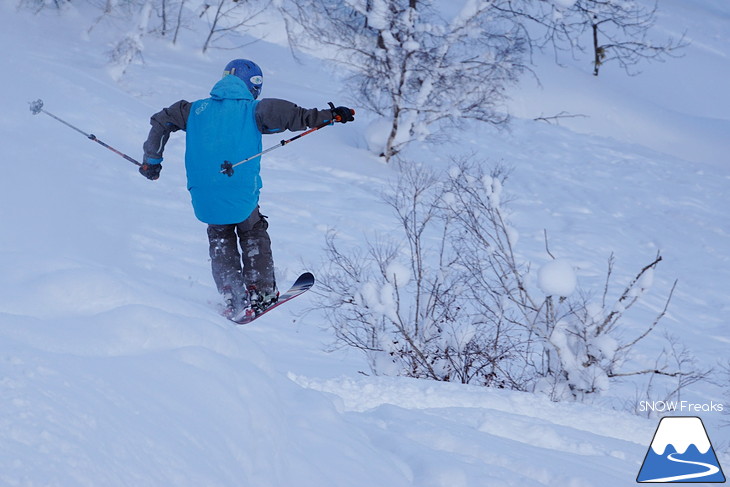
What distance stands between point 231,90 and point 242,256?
3.32ft

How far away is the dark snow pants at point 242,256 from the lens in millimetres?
4574

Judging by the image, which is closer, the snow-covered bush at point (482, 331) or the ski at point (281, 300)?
the ski at point (281, 300)

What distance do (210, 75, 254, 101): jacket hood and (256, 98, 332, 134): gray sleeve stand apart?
106mm

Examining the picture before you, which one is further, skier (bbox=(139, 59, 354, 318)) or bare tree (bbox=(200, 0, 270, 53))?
bare tree (bbox=(200, 0, 270, 53))

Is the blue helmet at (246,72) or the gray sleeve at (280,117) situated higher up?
the blue helmet at (246,72)

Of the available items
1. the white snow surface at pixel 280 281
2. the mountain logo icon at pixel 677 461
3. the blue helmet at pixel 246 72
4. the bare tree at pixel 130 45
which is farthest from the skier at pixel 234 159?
the bare tree at pixel 130 45

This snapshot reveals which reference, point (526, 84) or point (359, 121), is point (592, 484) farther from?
point (526, 84)

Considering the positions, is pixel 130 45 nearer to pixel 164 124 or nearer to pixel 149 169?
Answer: pixel 149 169

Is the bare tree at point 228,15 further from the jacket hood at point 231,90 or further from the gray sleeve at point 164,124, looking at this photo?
the jacket hood at point 231,90

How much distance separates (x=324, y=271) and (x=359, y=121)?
920cm

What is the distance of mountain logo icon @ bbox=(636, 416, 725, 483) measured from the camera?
300 centimetres

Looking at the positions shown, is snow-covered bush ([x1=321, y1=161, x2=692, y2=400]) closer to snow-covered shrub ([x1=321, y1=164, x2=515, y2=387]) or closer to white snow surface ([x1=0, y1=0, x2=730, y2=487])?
snow-covered shrub ([x1=321, y1=164, x2=515, y2=387])

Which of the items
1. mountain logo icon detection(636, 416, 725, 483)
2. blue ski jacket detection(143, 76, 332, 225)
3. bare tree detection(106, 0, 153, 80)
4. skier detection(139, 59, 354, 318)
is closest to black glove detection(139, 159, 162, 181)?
skier detection(139, 59, 354, 318)

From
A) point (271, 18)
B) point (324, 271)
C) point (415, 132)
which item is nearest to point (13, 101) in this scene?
point (324, 271)
